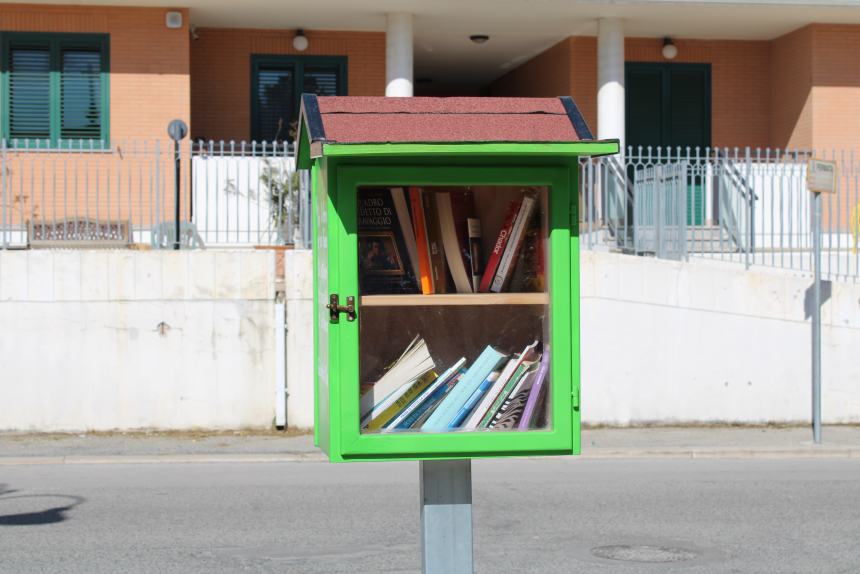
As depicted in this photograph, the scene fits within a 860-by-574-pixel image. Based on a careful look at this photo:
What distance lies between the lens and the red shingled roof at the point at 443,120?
3766 millimetres

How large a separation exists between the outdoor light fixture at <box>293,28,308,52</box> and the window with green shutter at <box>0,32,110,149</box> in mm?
3021

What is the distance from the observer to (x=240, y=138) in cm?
1947

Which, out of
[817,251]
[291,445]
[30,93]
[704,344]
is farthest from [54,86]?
[817,251]

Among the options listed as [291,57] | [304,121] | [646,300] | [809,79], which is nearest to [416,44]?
[291,57]

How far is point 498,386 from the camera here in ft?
13.1

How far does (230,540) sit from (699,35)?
14.9 metres

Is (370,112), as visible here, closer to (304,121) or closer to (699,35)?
(304,121)

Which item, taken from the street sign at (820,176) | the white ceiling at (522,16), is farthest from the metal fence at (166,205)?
the street sign at (820,176)

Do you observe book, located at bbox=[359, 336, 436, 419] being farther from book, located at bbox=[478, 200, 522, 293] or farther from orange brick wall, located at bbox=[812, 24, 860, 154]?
orange brick wall, located at bbox=[812, 24, 860, 154]

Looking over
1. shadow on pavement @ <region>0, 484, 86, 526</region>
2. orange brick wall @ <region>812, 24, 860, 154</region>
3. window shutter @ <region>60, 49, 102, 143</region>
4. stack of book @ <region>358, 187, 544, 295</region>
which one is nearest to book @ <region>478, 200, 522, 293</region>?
stack of book @ <region>358, 187, 544, 295</region>

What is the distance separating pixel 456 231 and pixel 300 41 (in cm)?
1588

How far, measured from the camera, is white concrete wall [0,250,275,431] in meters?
13.3

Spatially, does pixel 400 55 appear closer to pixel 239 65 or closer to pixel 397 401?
pixel 239 65

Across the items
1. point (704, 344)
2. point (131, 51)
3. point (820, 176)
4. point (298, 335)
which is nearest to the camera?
point (820, 176)
